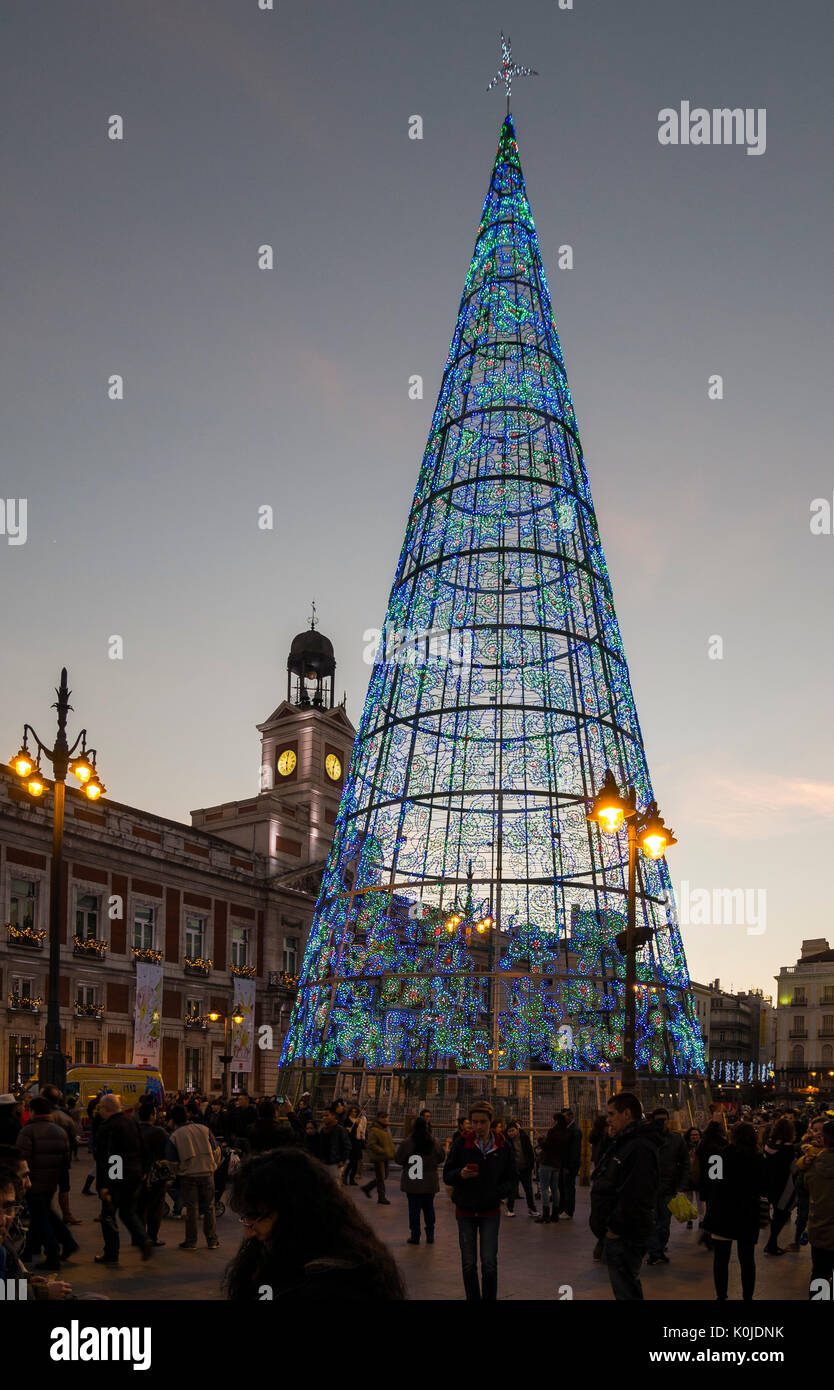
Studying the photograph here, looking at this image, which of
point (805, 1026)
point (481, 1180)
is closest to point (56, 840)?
point (481, 1180)

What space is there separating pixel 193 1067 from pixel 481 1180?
40977 mm

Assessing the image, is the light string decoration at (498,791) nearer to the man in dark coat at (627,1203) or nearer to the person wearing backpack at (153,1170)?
the person wearing backpack at (153,1170)

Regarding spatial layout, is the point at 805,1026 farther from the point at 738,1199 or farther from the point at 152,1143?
the point at 738,1199

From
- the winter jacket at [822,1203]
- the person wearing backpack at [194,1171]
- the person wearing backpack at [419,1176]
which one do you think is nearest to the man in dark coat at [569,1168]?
the person wearing backpack at [419,1176]

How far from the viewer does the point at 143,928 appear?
46.6 meters

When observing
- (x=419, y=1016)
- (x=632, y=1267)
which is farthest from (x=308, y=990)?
(x=632, y=1267)

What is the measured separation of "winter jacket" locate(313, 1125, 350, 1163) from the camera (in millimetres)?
17328

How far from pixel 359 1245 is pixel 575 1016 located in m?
16.9

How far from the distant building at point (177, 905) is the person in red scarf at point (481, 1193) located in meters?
32.8

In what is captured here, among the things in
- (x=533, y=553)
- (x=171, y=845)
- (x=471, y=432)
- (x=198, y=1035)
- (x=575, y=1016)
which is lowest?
(x=198, y=1035)

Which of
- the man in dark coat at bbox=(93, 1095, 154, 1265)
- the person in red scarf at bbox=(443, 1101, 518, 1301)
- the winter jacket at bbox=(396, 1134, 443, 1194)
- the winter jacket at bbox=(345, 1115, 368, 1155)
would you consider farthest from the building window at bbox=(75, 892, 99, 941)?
the person in red scarf at bbox=(443, 1101, 518, 1301)

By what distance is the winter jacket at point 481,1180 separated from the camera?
914cm

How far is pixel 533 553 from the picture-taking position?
2091cm
